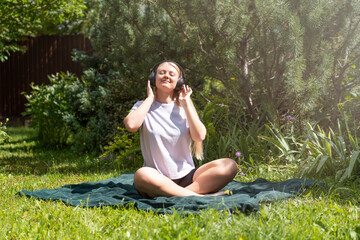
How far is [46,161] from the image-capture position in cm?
546

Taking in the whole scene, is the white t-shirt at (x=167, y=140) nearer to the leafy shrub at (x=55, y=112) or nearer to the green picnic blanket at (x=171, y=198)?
the green picnic blanket at (x=171, y=198)

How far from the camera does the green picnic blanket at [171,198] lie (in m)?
2.71

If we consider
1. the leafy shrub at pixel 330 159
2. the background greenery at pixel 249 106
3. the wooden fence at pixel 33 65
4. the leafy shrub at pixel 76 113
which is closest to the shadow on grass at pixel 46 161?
the background greenery at pixel 249 106

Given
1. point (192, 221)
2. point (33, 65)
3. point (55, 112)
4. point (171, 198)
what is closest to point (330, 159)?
point (171, 198)

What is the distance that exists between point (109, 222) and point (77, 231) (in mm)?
255

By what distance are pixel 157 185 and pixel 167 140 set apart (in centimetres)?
39

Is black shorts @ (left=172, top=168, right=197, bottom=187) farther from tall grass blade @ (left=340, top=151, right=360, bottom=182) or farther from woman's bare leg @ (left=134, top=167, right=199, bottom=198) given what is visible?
tall grass blade @ (left=340, top=151, right=360, bottom=182)

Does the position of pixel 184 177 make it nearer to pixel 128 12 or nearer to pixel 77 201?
pixel 77 201

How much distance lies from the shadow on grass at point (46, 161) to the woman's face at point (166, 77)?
160 centimetres

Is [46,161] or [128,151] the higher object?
[128,151]

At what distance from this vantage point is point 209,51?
448cm

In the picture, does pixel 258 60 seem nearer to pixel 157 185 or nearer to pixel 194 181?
pixel 194 181

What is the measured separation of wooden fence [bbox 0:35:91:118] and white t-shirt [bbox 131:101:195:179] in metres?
7.04

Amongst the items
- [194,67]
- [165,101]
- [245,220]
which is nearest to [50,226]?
[245,220]
